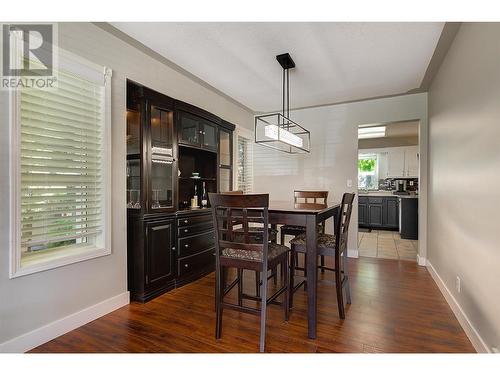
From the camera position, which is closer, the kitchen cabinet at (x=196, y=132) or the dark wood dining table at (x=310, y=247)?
the dark wood dining table at (x=310, y=247)

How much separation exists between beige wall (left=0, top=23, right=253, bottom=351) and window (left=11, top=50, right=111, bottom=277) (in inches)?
2.2

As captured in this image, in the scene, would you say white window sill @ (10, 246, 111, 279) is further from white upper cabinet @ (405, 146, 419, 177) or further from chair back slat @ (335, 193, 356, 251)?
white upper cabinet @ (405, 146, 419, 177)

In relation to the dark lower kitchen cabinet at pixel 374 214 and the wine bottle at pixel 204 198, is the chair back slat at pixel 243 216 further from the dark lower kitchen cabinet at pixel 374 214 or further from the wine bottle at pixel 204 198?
the dark lower kitchen cabinet at pixel 374 214

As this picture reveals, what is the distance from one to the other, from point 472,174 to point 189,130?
8.95 feet

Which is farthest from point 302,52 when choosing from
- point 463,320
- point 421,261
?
point 421,261

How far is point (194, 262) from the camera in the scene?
3.16 m

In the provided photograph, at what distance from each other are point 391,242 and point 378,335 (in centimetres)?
387

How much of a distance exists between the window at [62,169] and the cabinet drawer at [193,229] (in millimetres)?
793

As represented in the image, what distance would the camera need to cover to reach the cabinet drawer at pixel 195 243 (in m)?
2.99

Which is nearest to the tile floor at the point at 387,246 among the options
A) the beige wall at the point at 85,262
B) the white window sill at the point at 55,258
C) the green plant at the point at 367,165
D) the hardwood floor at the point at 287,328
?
the hardwood floor at the point at 287,328

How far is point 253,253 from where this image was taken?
1999 mm

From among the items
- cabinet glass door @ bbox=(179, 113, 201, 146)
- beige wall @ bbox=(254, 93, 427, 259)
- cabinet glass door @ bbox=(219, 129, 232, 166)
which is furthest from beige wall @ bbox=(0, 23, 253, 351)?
beige wall @ bbox=(254, 93, 427, 259)

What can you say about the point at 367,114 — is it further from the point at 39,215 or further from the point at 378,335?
the point at 39,215

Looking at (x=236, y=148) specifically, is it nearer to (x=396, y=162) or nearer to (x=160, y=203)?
(x=160, y=203)
